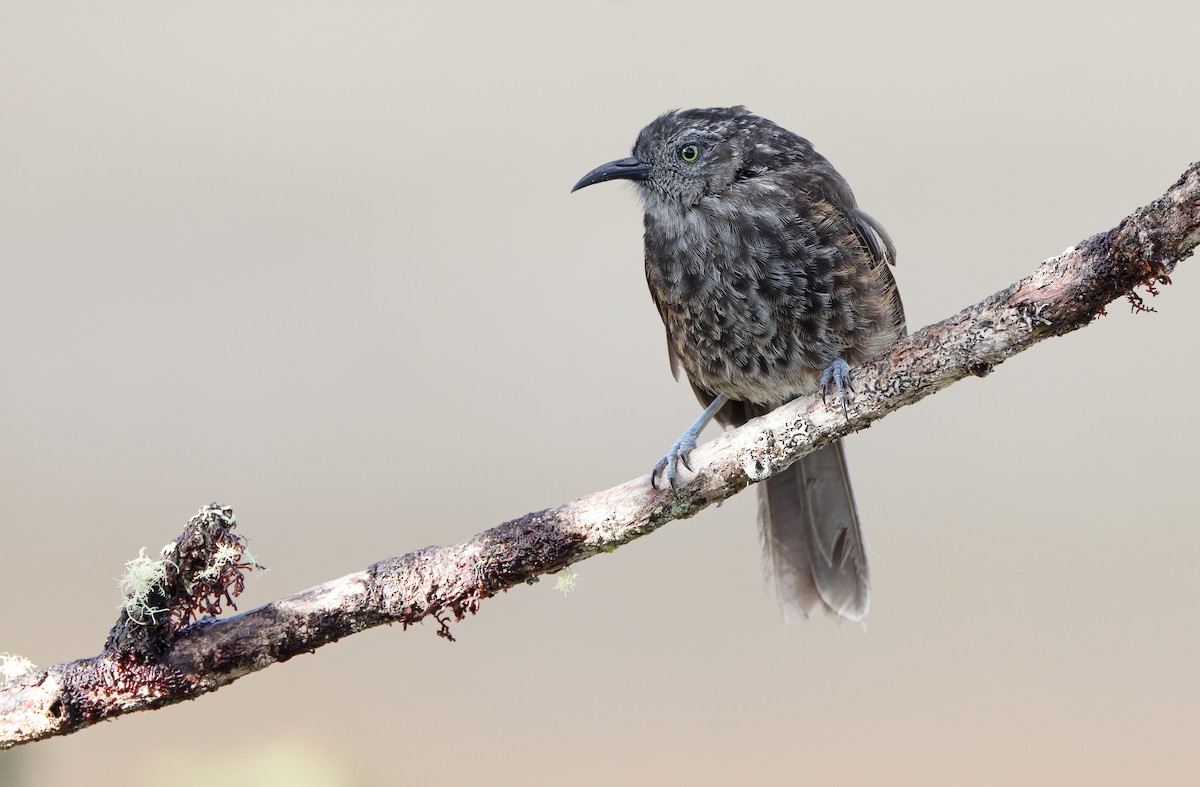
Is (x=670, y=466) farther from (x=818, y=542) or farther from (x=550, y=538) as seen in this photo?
(x=818, y=542)

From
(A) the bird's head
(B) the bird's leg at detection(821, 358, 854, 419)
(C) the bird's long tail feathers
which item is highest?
(A) the bird's head

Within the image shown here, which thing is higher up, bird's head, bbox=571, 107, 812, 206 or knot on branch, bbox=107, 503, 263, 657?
bird's head, bbox=571, 107, 812, 206

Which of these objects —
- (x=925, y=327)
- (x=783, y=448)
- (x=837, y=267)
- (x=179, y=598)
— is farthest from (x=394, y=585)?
(x=837, y=267)

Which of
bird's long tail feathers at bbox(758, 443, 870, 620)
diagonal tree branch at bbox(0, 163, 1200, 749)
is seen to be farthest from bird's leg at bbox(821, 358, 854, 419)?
bird's long tail feathers at bbox(758, 443, 870, 620)

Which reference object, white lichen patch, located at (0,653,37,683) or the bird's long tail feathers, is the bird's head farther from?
white lichen patch, located at (0,653,37,683)

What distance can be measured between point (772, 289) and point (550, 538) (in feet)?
3.73

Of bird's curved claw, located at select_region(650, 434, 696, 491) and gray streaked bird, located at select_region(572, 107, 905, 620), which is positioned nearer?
bird's curved claw, located at select_region(650, 434, 696, 491)

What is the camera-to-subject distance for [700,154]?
3.58 metres

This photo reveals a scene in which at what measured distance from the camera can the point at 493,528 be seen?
2.49 m

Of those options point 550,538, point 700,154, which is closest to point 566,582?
point 550,538

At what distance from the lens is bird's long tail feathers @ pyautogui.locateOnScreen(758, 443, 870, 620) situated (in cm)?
378

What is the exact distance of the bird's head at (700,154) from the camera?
11.4 feet

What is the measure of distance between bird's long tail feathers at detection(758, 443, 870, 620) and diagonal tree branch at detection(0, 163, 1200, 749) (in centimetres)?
127

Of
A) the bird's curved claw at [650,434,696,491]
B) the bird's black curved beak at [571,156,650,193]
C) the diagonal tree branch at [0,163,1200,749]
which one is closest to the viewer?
the diagonal tree branch at [0,163,1200,749]
